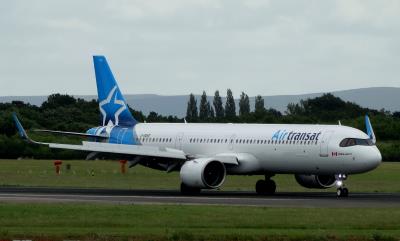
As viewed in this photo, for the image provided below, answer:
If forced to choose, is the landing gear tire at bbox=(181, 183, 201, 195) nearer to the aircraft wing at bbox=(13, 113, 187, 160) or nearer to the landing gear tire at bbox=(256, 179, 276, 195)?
the aircraft wing at bbox=(13, 113, 187, 160)

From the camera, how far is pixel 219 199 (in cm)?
4969

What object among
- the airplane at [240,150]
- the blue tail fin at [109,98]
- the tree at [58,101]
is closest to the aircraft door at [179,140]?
the airplane at [240,150]

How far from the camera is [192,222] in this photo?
117 ft

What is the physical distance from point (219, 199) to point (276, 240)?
19.0 metres

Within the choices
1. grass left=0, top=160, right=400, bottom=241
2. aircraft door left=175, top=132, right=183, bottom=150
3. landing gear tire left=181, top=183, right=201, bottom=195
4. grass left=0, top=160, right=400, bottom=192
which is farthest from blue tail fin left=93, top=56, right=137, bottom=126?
grass left=0, top=160, right=400, bottom=241

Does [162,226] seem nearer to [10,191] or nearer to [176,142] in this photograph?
[10,191]

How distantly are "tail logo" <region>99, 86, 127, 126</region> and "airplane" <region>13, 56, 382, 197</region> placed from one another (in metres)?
0.34

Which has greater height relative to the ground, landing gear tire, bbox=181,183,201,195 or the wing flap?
the wing flap

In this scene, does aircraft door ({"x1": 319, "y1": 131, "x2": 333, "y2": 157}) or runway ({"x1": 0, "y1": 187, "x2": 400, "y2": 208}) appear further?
aircraft door ({"x1": 319, "y1": 131, "x2": 333, "y2": 157})

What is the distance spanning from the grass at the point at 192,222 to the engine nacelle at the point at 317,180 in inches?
626

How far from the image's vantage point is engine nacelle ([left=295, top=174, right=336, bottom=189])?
190 feet

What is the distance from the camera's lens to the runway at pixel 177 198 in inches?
1813

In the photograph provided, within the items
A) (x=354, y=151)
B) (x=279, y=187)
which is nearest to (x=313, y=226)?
(x=354, y=151)

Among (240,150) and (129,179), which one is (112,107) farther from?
(240,150)
